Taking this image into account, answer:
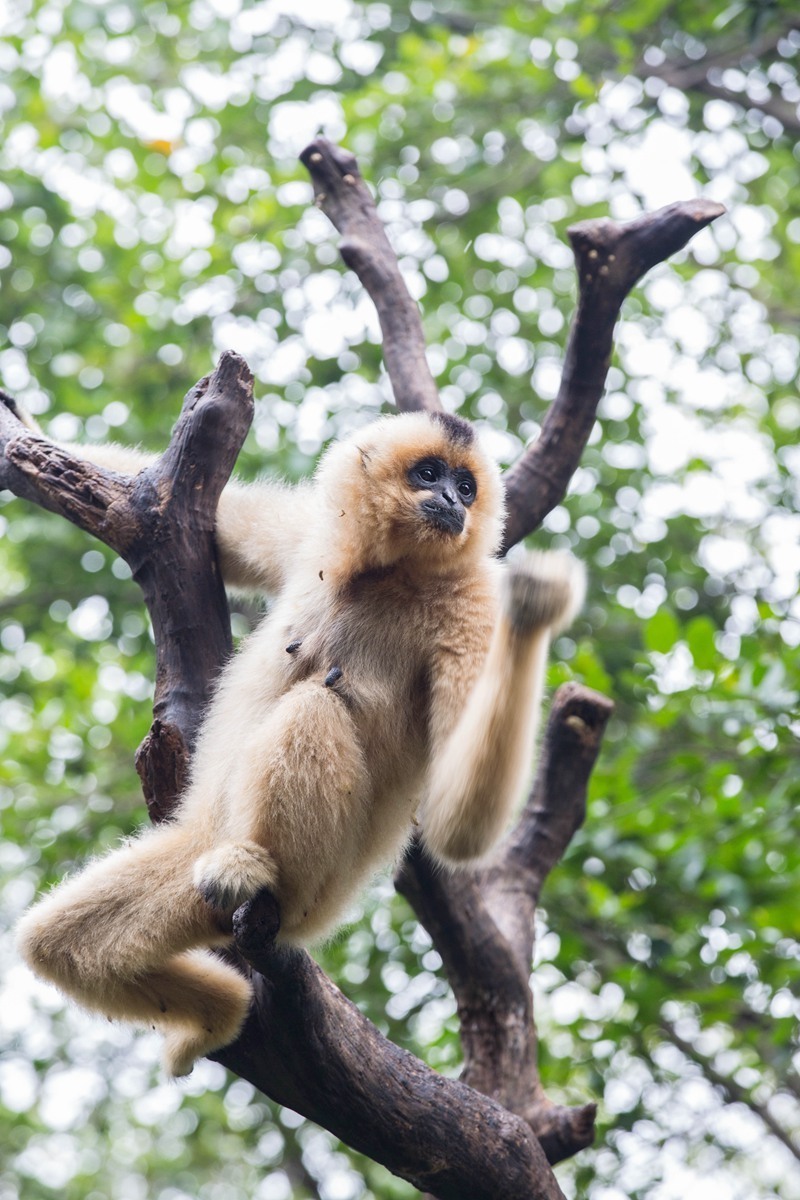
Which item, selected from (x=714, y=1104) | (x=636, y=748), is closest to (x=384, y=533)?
(x=636, y=748)

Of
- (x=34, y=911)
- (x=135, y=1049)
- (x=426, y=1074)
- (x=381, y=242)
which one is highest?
(x=381, y=242)

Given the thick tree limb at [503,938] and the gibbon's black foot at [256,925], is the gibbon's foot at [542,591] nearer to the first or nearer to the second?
the gibbon's black foot at [256,925]

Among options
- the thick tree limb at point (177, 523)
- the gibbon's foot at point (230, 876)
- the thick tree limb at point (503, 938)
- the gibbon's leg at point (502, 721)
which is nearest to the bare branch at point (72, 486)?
the thick tree limb at point (177, 523)

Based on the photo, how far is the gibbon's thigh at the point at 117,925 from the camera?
284 centimetres

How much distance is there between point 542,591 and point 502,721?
33 cm

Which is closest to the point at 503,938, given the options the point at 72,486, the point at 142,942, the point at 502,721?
the point at 142,942

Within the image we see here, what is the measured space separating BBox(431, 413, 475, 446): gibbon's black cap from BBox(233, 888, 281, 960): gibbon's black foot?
152cm

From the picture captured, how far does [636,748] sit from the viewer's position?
4793 mm

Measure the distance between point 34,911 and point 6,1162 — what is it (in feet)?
25.5

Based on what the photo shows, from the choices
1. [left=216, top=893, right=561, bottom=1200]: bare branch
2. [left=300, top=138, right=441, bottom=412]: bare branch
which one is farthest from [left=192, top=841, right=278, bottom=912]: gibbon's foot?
[left=300, top=138, right=441, bottom=412]: bare branch

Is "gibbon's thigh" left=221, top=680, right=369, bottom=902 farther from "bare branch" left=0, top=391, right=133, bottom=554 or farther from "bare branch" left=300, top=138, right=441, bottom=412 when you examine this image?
"bare branch" left=300, top=138, right=441, bottom=412

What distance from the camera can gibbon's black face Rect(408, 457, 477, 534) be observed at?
3205mm

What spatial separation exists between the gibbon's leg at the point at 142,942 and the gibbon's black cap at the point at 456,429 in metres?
1.40

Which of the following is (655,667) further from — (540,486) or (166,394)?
(166,394)
